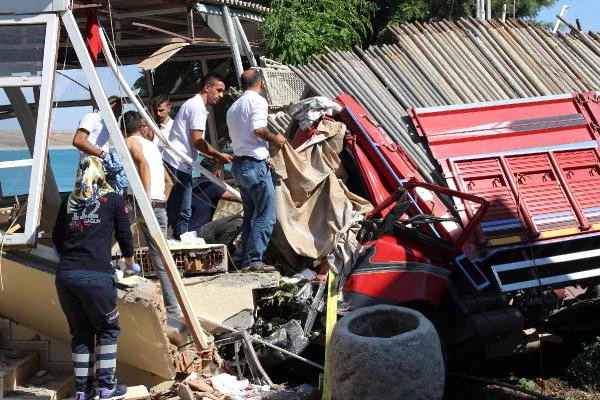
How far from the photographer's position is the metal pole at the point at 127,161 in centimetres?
609

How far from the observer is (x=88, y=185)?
18.6 feet

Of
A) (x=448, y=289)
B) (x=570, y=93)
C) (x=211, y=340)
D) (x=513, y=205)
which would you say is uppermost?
(x=570, y=93)

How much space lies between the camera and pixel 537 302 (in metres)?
6.84

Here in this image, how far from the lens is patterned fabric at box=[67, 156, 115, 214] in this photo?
5.61 metres

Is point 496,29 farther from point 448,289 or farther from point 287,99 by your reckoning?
point 448,289

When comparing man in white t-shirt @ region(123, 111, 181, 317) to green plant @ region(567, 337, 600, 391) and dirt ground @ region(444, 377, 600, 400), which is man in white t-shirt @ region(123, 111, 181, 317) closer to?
dirt ground @ region(444, 377, 600, 400)

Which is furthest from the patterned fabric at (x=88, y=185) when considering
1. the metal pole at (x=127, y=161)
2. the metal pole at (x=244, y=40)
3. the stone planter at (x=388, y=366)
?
the metal pole at (x=244, y=40)

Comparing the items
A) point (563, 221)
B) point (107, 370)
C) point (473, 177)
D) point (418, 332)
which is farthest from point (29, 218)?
point (563, 221)

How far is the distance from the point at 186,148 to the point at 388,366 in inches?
133

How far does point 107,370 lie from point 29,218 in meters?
1.21

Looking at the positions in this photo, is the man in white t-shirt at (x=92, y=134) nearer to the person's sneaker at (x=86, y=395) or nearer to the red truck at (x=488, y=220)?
the person's sneaker at (x=86, y=395)

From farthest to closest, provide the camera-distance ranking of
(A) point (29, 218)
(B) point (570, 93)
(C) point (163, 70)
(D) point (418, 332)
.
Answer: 1. (C) point (163, 70)
2. (B) point (570, 93)
3. (A) point (29, 218)
4. (D) point (418, 332)

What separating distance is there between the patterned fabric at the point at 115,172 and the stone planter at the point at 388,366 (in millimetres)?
1937

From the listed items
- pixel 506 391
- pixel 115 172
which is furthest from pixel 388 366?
pixel 115 172
